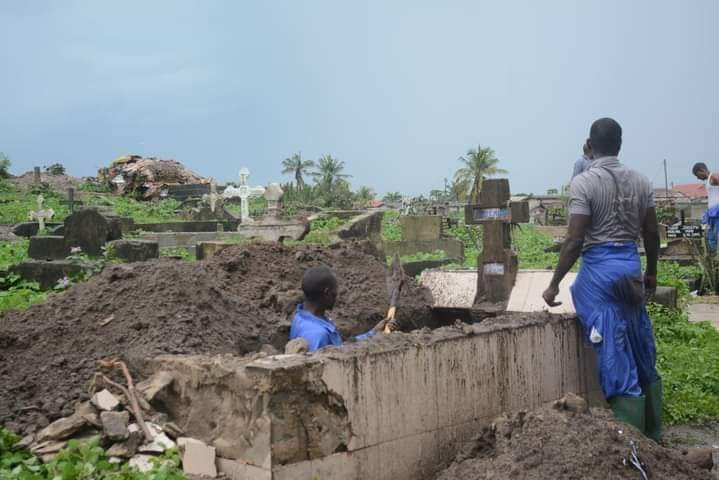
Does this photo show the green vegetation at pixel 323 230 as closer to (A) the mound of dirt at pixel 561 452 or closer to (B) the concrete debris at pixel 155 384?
(B) the concrete debris at pixel 155 384

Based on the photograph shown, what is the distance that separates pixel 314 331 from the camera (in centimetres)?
461

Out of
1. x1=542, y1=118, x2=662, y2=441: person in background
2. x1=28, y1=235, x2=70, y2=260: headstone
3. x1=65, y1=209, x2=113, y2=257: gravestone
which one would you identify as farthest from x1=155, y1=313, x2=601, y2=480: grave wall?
x1=28, y1=235, x2=70, y2=260: headstone

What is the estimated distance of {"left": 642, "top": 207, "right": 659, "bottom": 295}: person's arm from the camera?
4.99 metres

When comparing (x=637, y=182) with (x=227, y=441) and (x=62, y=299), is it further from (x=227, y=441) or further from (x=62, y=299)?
(x=62, y=299)

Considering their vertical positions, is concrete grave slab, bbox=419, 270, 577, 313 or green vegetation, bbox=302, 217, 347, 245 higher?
green vegetation, bbox=302, 217, 347, 245

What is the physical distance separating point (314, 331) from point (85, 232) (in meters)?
8.11

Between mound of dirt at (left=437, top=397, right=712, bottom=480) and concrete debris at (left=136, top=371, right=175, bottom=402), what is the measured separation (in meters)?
1.51

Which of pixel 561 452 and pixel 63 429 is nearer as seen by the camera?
pixel 561 452

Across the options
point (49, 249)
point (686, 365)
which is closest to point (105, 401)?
point (686, 365)

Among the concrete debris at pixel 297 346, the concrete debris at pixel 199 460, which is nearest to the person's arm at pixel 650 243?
the concrete debris at pixel 297 346

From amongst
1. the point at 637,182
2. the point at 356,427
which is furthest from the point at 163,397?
the point at 637,182

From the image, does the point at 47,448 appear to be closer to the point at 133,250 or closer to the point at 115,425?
the point at 115,425

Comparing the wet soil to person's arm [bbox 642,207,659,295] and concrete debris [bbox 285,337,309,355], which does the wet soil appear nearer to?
concrete debris [bbox 285,337,309,355]

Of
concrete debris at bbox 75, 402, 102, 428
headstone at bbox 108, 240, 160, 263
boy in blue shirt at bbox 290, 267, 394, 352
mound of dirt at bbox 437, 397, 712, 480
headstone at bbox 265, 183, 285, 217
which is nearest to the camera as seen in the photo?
mound of dirt at bbox 437, 397, 712, 480
